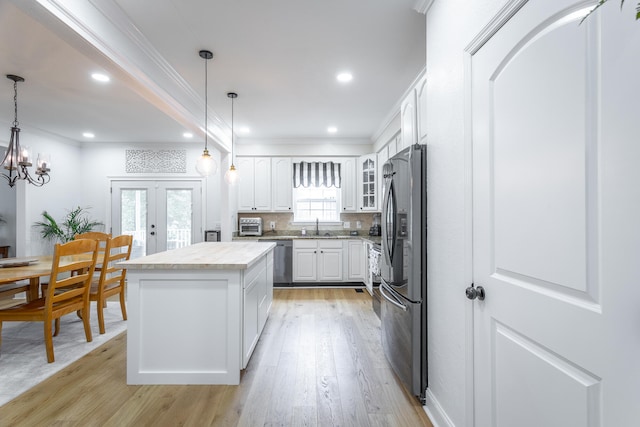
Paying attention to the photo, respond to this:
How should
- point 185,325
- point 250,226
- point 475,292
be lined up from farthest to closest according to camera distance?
1. point 250,226
2. point 185,325
3. point 475,292

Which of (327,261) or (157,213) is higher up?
(157,213)

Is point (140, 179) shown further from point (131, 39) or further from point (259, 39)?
point (259, 39)

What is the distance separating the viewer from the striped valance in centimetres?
561

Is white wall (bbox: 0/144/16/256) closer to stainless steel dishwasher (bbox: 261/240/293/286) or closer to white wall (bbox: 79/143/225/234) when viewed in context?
white wall (bbox: 79/143/225/234)

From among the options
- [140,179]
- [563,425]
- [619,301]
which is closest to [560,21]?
[619,301]

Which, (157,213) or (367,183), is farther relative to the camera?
(157,213)

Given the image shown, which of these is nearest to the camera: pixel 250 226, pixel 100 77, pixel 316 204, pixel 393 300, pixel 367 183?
pixel 393 300

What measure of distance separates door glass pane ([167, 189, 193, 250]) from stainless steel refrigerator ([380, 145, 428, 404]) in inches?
189

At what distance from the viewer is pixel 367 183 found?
5.36 metres

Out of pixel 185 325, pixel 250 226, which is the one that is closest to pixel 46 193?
pixel 250 226

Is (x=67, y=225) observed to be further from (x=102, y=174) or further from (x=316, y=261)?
(x=316, y=261)

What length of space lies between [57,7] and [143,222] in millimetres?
4756

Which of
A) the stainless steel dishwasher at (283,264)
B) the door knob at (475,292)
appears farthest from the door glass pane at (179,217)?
the door knob at (475,292)

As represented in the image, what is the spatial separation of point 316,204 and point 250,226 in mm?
1338
